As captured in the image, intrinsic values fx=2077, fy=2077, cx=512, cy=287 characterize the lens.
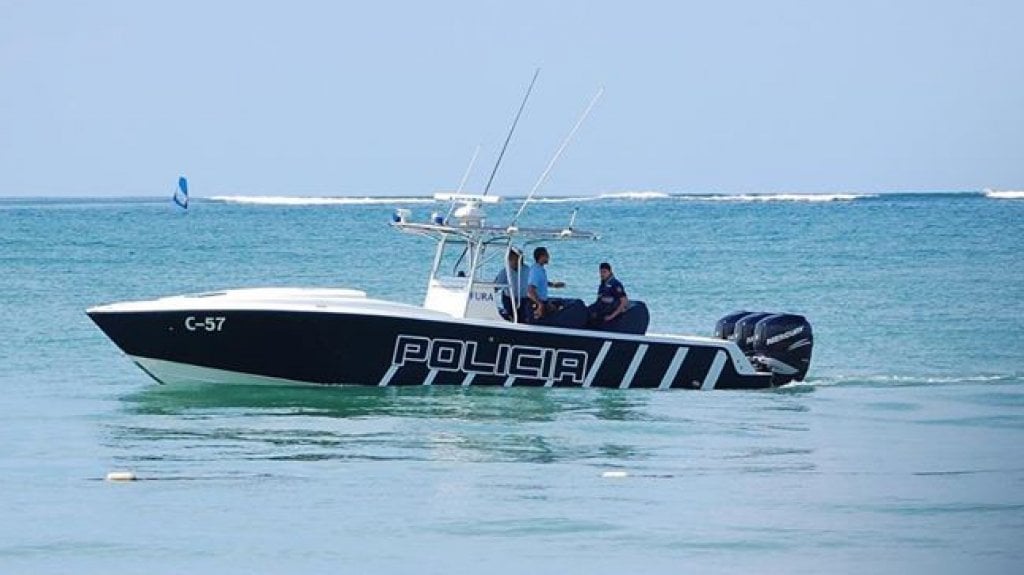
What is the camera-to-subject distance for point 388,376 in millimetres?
21328

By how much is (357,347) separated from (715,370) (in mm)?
3969

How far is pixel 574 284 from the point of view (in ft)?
A: 159

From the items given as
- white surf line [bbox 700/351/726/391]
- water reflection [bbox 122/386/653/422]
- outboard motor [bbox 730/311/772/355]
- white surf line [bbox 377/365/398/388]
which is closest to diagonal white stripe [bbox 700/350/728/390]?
white surf line [bbox 700/351/726/391]

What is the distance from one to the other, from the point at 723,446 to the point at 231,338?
5.61m

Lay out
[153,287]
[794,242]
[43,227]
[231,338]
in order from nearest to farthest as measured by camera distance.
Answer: [231,338]
[153,287]
[794,242]
[43,227]

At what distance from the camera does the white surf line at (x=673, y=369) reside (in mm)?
22156

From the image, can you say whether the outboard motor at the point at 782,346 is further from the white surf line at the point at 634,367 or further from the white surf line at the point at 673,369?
the white surf line at the point at 634,367

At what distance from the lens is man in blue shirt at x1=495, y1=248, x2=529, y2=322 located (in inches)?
849

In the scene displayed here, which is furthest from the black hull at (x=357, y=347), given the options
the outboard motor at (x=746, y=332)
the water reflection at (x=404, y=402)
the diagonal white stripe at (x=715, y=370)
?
the outboard motor at (x=746, y=332)

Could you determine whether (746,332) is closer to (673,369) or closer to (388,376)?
(673,369)

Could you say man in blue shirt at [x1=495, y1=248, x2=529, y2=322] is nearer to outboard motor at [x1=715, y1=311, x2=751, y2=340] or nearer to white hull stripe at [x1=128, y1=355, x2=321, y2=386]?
white hull stripe at [x1=128, y1=355, x2=321, y2=386]

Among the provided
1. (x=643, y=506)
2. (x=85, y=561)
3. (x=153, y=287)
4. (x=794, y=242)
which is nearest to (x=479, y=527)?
(x=643, y=506)

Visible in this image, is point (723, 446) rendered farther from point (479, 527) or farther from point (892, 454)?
point (479, 527)

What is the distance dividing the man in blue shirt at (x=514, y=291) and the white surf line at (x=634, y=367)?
4.24 ft
